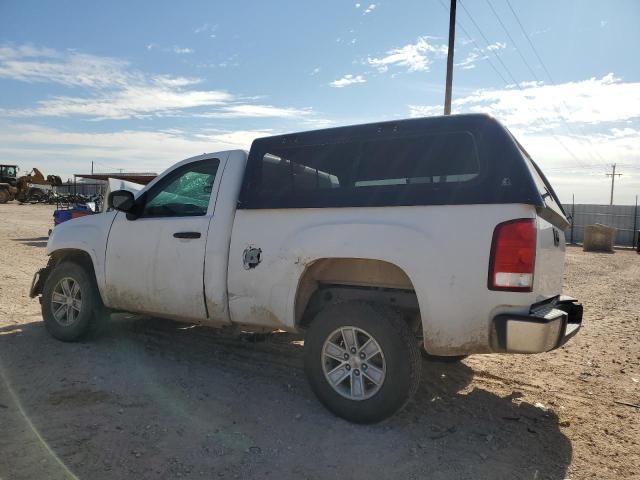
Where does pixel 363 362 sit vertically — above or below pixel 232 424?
above

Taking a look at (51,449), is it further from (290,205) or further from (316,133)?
(316,133)

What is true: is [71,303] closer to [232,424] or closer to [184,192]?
[184,192]

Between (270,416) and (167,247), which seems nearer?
(270,416)

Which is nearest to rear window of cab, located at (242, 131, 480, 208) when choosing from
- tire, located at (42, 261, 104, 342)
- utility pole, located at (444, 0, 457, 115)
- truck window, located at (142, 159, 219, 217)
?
truck window, located at (142, 159, 219, 217)

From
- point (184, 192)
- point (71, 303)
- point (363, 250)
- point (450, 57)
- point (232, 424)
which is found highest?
point (450, 57)

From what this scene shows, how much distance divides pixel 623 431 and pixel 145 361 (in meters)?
3.92

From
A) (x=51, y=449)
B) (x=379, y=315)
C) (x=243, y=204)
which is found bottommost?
(x=51, y=449)

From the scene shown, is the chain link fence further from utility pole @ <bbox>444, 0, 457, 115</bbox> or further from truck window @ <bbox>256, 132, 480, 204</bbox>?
truck window @ <bbox>256, 132, 480, 204</bbox>

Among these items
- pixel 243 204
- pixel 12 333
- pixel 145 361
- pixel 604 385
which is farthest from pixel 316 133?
pixel 12 333

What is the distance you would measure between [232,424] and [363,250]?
150cm

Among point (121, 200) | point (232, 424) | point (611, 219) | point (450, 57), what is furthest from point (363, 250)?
point (611, 219)

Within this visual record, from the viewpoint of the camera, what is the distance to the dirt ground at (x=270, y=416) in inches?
111

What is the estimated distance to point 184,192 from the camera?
14.8ft

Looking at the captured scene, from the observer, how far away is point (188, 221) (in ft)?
13.9
